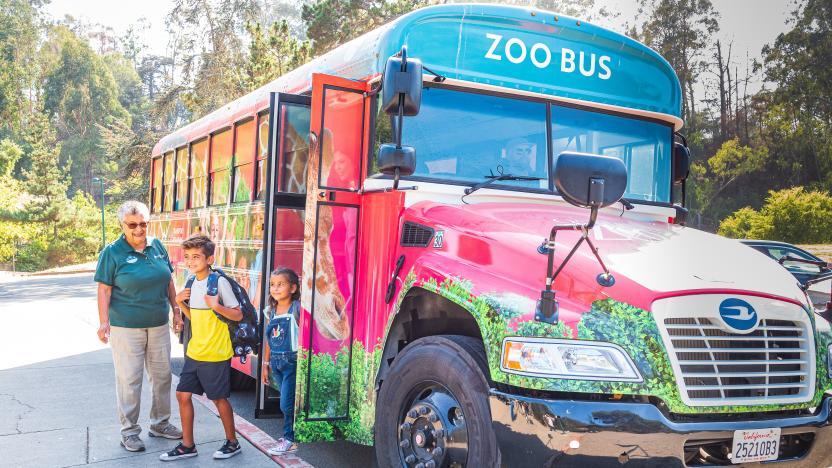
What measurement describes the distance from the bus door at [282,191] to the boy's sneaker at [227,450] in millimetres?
260

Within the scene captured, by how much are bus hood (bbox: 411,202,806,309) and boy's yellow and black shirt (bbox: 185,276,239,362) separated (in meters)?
1.69

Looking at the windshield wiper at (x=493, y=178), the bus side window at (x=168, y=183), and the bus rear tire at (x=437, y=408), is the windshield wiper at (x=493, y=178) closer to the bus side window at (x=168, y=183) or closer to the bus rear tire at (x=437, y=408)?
the bus rear tire at (x=437, y=408)

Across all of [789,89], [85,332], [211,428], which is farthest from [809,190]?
[211,428]

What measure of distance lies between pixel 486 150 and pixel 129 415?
10.7ft

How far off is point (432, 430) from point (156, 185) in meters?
7.63

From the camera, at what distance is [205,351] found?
512 centimetres

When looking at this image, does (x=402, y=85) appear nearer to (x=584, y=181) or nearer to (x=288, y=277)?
(x=584, y=181)

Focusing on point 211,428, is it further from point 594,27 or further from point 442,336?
point 594,27

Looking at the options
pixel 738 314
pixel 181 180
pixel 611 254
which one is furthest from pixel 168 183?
pixel 738 314

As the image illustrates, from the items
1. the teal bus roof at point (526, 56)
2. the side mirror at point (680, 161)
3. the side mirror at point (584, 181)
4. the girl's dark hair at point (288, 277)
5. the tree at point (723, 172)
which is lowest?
the girl's dark hair at point (288, 277)

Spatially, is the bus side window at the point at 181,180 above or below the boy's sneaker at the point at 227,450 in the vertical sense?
above

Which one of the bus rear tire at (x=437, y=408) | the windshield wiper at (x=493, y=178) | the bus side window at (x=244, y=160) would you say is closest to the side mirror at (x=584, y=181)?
the bus rear tire at (x=437, y=408)

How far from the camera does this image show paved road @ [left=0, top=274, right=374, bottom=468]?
17.5 feet

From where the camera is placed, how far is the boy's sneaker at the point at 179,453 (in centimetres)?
519
